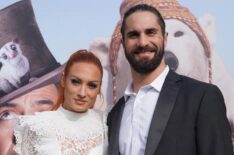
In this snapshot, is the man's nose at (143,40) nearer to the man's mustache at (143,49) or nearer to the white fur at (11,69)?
the man's mustache at (143,49)

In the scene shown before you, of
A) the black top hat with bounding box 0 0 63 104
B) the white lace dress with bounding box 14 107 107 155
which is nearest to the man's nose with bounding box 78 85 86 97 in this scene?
the white lace dress with bounding box 14 107 107 155

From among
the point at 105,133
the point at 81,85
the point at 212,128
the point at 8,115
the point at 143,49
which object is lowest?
the point at 8,115

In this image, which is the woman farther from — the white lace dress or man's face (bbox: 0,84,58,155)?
man's face (bbox: 0,84,58,155)

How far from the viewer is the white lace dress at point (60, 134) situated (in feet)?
4.21

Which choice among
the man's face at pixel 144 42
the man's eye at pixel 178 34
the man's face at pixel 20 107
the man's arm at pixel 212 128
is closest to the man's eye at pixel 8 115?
the man's face at pixel 20 107

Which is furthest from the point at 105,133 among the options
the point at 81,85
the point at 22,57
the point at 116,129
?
the point at 22,57

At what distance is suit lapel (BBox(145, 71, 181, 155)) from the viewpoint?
1.10 meters

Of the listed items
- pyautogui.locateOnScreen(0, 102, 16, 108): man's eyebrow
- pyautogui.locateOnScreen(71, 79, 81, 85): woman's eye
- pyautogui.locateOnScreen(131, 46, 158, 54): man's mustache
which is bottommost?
pyautogui.locateOnScreen(0, 102, 16, 108): man's eyebrow

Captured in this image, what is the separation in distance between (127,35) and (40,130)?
480 mm

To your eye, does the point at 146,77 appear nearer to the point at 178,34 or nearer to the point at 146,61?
the point at 146,61

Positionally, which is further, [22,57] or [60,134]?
[22,57]

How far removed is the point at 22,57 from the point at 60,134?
106 centimetres

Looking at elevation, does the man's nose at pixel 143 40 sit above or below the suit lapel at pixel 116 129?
above

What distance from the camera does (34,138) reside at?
1.31m
